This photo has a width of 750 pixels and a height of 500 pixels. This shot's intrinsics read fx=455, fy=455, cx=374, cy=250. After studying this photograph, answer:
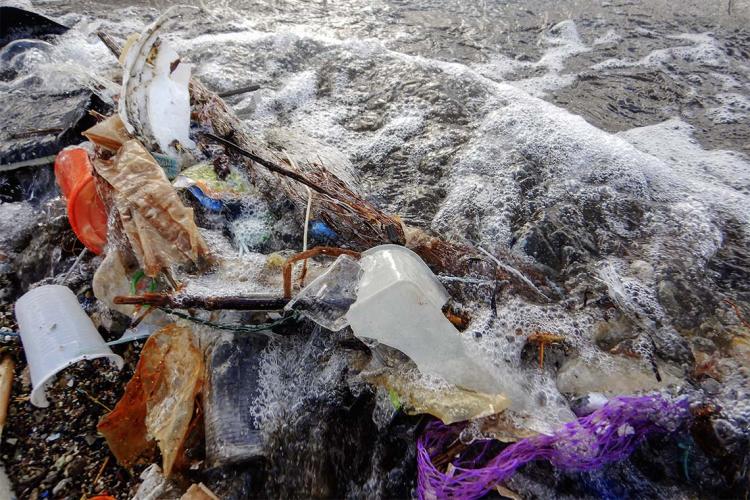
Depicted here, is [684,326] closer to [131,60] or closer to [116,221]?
[116,221]

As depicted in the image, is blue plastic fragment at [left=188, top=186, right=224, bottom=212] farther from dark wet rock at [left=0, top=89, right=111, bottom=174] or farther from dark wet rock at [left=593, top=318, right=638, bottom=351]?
dark wet rock at [left=593, top=318, right=638, bottom=351]

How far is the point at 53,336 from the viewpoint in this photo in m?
2.05

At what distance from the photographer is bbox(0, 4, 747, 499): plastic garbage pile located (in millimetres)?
1666

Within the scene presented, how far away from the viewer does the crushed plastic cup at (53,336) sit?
195 cm

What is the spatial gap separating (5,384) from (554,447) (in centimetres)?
239

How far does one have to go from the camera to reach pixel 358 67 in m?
4.44

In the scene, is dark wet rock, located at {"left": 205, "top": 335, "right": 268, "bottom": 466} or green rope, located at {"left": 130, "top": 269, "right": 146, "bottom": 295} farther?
green rope, located at {"left": 130, "top": 269, "right": 146, "bottom": 295}

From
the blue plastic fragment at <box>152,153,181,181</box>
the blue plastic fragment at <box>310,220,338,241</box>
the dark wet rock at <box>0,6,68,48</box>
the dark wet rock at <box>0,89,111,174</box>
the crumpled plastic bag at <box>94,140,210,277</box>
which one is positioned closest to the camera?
the crumpled plastic bag at <box>94,140,210,277</box>

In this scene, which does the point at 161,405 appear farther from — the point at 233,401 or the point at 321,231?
the point at 321,231

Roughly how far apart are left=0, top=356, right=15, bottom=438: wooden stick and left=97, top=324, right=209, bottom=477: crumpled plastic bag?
1.81 feet

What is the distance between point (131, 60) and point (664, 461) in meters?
3.15

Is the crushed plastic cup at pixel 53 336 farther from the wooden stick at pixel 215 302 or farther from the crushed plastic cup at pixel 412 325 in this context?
the crushed plastic cup at pixel 412 325

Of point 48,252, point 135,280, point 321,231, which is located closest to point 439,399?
point 321,231

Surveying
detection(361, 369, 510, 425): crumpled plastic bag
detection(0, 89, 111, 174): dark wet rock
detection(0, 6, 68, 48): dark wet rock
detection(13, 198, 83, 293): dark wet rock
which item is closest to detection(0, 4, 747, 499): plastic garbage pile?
detection(361, 369, 510, 425): crumpled plastic bag
